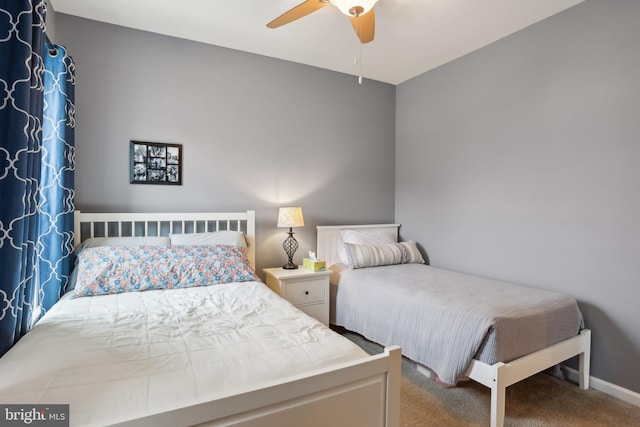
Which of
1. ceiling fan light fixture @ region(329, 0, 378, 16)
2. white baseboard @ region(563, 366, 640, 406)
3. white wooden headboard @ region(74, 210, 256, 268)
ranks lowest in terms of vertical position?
white baseboard @ region(563, 366, 640, 406)

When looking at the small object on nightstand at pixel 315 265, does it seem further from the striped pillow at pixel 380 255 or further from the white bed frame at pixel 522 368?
the white bed frame at pixel 522 368

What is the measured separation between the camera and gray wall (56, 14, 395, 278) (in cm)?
270

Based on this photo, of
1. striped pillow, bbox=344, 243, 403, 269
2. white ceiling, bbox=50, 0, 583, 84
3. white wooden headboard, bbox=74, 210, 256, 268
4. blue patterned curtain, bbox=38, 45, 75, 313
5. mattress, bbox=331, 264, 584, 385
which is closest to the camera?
mattress, bbox=331, 264, 584, 385

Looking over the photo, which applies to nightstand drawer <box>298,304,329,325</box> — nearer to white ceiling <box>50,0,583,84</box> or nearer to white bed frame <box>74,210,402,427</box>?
white bed frame <box>74,210,402,427</box>

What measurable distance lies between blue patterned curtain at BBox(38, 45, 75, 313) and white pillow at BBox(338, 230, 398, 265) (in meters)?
2.23

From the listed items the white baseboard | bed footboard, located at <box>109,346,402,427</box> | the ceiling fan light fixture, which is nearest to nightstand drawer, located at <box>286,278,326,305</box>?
bed footboard, located at <box>109,346,402,427</box>

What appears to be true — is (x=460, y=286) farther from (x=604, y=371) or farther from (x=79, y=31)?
(x=79, y=31)

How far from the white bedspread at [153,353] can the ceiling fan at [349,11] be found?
171cm

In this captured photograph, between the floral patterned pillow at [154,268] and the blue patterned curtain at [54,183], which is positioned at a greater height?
the blue patterned curtain at [54,183]

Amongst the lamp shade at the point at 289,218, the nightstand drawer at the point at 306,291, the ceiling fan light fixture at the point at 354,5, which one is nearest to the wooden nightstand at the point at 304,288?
the nightstand drawer at the point at 306,291

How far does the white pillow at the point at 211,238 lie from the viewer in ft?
8.89

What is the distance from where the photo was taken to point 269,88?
11.0 ft

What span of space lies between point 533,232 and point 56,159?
347 cm

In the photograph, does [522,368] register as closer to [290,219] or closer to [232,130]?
[290,219]
